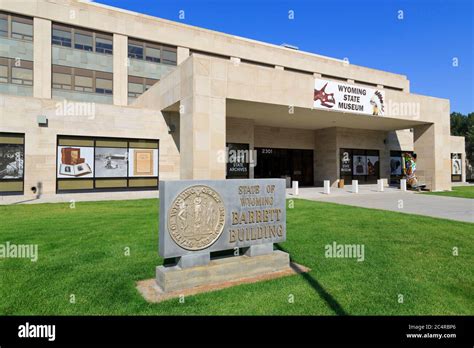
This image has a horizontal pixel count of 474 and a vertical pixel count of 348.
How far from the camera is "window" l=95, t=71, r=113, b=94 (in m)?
28.7

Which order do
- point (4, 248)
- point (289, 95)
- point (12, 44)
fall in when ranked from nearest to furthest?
point (4, 248) < point (289, 95) < point (12, 44)

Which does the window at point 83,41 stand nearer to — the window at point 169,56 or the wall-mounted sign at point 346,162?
the window at point 169,56

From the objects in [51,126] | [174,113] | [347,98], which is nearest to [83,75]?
[51,126]

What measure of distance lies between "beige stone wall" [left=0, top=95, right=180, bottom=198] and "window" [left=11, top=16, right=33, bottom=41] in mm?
14251

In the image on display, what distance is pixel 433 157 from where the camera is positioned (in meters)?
24.4

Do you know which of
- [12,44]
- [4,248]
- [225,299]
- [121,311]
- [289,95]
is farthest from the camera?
[12,44]

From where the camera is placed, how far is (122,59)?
29.4 m

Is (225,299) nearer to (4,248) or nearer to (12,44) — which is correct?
(4,248)

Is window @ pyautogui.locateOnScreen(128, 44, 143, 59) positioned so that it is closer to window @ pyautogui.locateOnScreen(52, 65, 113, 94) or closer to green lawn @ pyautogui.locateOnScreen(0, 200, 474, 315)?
window @ pyautogui.locateOnScreen(52, 65, 113, 94)

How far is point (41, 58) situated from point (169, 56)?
461 inches

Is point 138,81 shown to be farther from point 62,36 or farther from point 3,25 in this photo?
point 3,25
